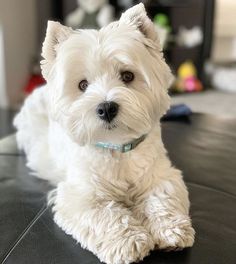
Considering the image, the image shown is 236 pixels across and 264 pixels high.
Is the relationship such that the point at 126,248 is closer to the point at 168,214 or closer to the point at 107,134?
the point at 168,214

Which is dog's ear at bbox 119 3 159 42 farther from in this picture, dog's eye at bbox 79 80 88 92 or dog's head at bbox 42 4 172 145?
dog's eye at bbox 79 80 88 92

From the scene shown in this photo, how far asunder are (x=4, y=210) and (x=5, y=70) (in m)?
2.50

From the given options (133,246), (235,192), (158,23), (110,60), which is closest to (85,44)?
(110,60)

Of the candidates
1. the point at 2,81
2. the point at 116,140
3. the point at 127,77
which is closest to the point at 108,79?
the point at 127,77

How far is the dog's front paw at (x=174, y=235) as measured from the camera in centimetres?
105

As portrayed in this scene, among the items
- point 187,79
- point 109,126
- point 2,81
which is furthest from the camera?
point 187,79

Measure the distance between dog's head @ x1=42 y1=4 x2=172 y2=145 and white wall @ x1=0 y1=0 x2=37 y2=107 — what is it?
97.9 inches

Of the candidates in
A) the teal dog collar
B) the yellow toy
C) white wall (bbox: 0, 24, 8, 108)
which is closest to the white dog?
the teal dog collar

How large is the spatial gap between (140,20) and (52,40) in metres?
0.24

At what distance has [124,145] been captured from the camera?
126 centimetres

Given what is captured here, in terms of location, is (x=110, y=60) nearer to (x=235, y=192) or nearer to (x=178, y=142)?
(x=235, y=192)

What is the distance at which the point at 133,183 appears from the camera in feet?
4.23

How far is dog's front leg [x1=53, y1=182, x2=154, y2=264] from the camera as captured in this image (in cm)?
102

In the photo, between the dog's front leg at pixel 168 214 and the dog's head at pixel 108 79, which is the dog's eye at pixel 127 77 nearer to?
the dog's head at pixel 108 79
